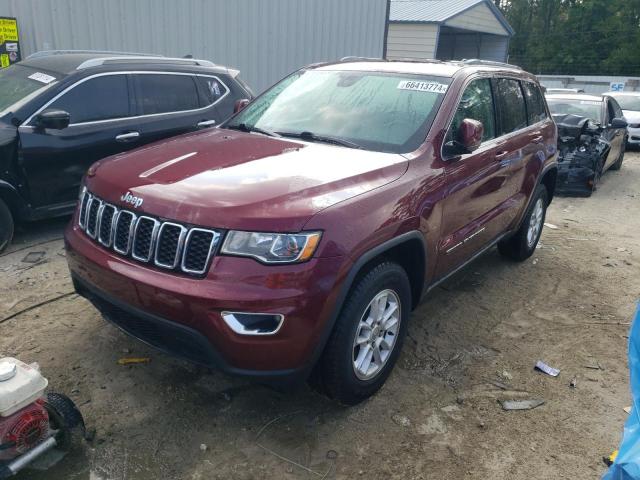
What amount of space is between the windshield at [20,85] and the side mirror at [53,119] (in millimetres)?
289

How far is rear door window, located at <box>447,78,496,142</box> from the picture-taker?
362 centimetres

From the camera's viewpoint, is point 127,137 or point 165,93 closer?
point 127,137

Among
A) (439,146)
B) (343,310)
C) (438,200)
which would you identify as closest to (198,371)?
(343,310)

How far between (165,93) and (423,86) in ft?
11.0

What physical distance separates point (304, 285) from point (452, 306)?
2.36m

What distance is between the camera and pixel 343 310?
2.69 metres

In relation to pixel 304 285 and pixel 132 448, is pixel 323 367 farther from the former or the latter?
pixel 132 448

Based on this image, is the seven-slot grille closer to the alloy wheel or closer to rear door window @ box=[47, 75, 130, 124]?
the alloy wheel

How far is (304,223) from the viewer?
248 centimetres

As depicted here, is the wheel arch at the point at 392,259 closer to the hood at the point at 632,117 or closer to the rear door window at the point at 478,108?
the rear door window at the point at 478,108

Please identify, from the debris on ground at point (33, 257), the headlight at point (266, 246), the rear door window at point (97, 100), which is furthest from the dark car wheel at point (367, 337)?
the rear door window at point (97, 100)

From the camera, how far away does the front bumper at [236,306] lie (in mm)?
2402

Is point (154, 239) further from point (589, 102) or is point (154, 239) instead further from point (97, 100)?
point (589, 102)

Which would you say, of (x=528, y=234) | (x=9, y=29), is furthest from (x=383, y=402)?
(x=9, y=29)
